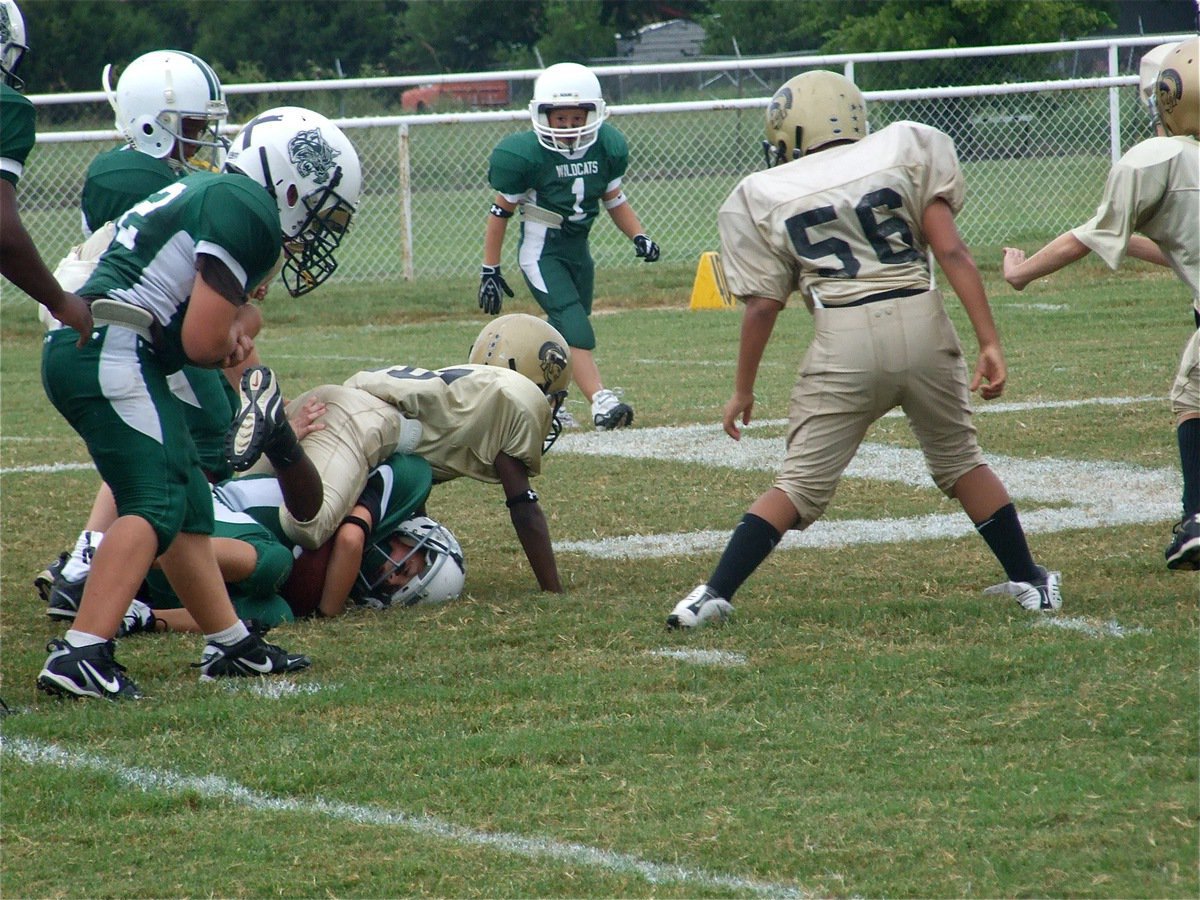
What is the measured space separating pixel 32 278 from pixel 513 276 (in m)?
12.3

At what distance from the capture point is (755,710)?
3.88 meters

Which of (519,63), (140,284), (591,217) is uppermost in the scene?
(140,284)

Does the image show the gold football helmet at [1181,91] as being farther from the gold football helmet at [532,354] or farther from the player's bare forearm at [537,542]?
the player's bare forearm at [537,542]

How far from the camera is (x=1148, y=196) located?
192 inches

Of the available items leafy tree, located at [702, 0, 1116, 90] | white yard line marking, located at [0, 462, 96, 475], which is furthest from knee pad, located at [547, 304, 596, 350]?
leafy tree, located at [702, 0, 1116, 90]

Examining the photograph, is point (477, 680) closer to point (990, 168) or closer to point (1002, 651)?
point (1002, 651)

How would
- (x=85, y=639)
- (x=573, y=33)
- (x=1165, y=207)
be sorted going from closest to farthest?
(x=85, y=639) < (x=1165, y=207) < (x=573, y=33)

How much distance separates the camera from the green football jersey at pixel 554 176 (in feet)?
31.0

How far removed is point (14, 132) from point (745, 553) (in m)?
2.30

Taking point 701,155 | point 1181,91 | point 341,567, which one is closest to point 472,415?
point 341,567

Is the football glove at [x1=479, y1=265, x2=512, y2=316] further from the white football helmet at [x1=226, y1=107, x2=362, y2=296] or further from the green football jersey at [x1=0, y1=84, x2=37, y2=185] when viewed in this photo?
the green football jersey at [x1=0, y1=84, x2=37, y2=185]

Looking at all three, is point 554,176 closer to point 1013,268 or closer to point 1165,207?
point 1013,268

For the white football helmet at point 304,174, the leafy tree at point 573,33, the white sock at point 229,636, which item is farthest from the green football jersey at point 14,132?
the leafy tree at point 573,33

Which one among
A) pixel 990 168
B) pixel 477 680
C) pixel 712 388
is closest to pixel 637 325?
pixel 712 388
